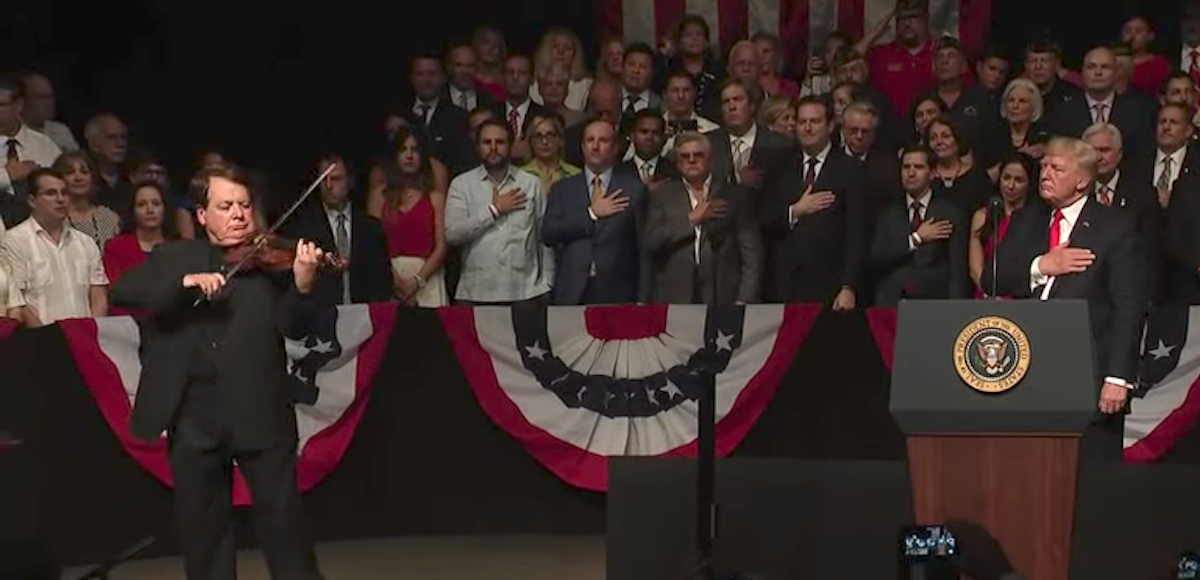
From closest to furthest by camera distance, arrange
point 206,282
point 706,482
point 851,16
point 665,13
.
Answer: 1. point 206,282
2. point 706,482
3. point 851,16
4. point 665,13

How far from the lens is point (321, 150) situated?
15.5 m

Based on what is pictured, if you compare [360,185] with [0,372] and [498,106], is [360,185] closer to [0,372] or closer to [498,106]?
[498,106]

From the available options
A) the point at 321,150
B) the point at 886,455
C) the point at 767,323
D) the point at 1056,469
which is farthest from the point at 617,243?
the point at 1056,469

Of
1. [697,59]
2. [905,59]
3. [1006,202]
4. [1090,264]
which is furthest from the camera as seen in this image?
[905,59]

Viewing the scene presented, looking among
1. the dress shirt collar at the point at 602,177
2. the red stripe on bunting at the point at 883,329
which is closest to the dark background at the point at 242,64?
the dress shirt collar at the point at 602,177

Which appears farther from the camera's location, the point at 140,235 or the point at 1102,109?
the point at 1102,109

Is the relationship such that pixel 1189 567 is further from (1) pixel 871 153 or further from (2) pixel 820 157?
(1) pixel 871 153

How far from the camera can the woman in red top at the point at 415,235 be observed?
Result: 13398 millimetres

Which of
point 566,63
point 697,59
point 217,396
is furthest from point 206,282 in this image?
point 697,59

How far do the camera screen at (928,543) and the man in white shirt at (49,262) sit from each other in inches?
194

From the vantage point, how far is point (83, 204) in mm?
12734

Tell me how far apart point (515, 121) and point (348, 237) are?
5.34ft

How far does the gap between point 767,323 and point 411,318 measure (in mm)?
1838

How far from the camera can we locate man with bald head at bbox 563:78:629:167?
13.9 meters
